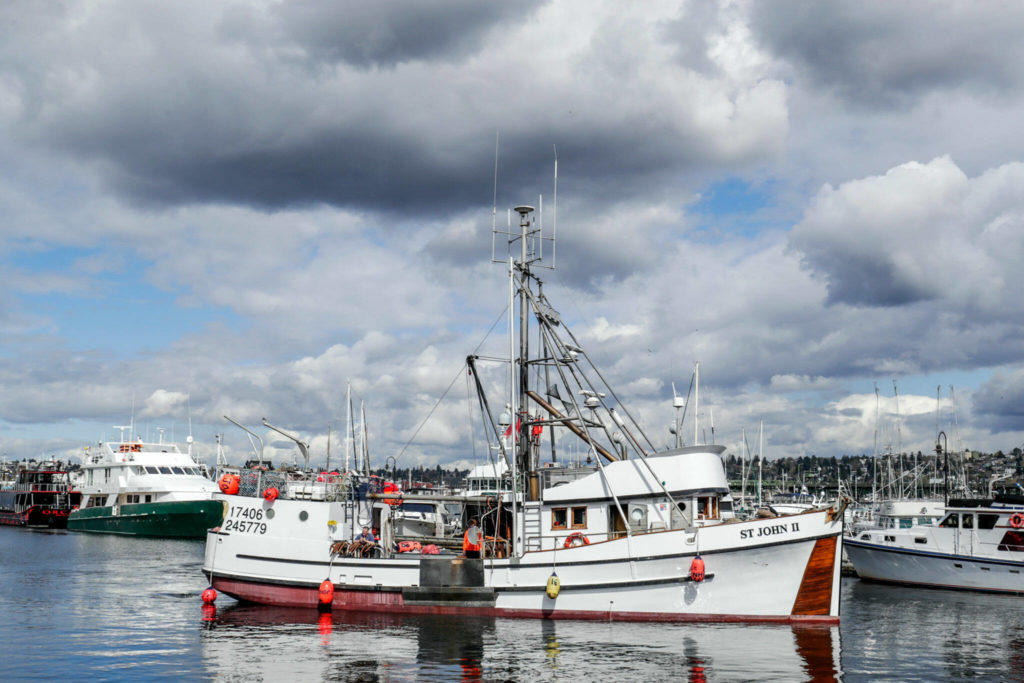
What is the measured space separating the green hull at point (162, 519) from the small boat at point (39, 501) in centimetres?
1459

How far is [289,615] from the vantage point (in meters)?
26.9

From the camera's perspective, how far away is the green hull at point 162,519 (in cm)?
6794

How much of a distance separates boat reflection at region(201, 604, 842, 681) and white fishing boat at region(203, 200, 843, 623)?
0.66m

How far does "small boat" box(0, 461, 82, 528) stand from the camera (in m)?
90.0

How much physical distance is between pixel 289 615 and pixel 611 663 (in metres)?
11.9

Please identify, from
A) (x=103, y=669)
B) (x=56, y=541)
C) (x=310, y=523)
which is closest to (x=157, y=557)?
(x=56, y=541)

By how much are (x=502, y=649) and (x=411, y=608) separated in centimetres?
554

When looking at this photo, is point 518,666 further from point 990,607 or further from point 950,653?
point 990,607

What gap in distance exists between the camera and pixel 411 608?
2619cm

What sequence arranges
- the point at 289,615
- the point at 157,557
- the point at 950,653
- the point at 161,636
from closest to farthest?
the point at 950,653 < the point at 161,636 < the point at 289,615 < the point at 157,557

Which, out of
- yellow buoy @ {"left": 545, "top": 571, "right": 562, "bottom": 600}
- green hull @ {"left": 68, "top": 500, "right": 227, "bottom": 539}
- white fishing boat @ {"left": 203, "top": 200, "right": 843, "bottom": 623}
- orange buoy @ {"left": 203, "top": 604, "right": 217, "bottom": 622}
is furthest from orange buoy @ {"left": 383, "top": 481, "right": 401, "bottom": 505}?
green hull @ {"left": 68, "top": 500, "right": 227, "bottom": 539}

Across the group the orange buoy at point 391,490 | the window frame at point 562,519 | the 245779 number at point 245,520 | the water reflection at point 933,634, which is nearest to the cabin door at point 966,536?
the water reflection at point 933,634

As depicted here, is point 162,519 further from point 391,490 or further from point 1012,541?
point 1012,541

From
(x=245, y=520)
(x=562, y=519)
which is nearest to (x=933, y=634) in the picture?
(x=562, y=519)
